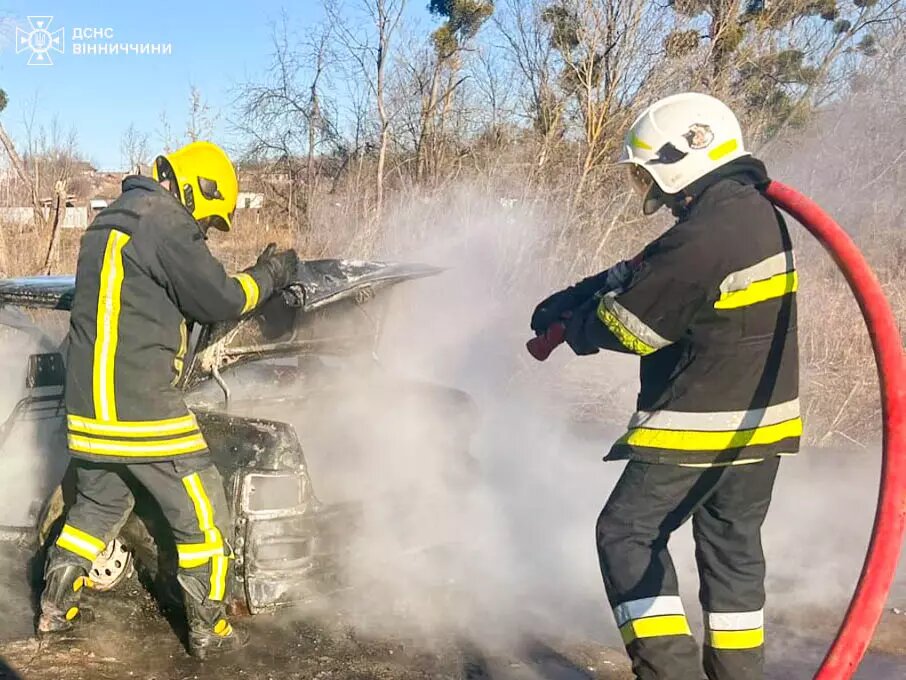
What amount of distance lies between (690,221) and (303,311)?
1.91 m

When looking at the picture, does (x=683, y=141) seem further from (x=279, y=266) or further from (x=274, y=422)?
(x=274, y=422)

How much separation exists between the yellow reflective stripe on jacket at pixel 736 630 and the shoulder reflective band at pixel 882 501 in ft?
0.98

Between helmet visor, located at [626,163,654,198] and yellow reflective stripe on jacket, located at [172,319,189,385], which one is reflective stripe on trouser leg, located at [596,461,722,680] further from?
yellow reflective stripe on jacket, located at [172,319,189,385]

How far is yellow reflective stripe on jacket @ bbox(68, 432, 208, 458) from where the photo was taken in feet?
10.9

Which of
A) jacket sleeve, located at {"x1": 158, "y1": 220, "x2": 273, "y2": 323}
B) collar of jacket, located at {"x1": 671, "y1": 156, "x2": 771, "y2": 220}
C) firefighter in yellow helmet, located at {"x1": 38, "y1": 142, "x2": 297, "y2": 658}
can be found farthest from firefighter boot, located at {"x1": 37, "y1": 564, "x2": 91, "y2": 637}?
collar of jacket, located at {"x1": 671, "y1": 156, "x2": 771, "y2": 220}

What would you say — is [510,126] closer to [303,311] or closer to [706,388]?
[303,311]

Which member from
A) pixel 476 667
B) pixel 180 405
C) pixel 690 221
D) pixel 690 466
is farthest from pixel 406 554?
pixel 690 221

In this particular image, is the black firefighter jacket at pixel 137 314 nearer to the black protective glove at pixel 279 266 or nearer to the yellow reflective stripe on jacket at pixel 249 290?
the yellow reflective stripe on jacket at pixel 249 290

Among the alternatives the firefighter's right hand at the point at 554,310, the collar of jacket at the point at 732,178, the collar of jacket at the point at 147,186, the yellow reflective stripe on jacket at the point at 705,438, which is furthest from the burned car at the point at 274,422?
the collar of jacket at the point at 732,178

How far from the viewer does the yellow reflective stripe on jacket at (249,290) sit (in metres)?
3.38

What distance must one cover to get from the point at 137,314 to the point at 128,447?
0.53 m

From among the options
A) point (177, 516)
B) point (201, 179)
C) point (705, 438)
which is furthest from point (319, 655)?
point (201, 179)

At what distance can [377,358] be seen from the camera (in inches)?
175

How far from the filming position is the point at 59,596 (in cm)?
349
